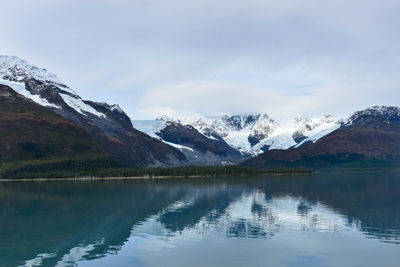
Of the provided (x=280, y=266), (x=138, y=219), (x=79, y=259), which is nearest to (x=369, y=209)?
(x=138, y=219)

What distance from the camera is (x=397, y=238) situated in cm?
7088

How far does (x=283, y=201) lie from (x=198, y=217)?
40.0 m

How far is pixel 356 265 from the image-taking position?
55.4 metres

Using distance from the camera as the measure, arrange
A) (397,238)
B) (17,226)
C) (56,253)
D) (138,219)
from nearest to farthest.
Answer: (56,253) < (397,238) < (17,226) < (138,219)

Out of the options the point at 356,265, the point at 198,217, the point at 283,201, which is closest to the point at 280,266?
the point at 356,265

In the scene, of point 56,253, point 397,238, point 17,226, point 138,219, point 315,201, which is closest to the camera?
point 56,253

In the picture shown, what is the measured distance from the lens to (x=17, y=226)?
90.8m

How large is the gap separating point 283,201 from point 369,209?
27.1 metres

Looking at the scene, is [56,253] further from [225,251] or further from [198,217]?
[198,217]

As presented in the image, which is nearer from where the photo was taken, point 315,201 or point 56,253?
point 56,253

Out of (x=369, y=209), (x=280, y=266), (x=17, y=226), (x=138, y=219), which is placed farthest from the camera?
(x=369, y=209)

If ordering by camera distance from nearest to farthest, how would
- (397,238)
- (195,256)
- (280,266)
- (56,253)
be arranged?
(280,266) → (195,256) → (56,253) → (397,238)

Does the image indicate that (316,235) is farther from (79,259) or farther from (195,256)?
(79,259)

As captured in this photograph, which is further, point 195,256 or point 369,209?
point 369,209
